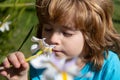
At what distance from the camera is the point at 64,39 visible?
1512mm

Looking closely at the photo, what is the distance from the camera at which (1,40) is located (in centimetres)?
271

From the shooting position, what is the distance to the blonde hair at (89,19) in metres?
1.68

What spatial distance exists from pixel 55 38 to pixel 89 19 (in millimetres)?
335

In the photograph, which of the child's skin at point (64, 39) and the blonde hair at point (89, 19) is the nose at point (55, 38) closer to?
the child's skin at point (64, 39)

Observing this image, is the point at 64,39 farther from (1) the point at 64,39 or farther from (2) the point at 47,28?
(2) the point at 47,28

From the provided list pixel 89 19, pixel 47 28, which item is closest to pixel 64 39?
pixel 47 28

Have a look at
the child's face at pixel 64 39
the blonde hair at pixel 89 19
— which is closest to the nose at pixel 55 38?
the child's face at pixel 64 39

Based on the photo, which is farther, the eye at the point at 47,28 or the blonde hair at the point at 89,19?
the blonde hair at the point at 89,19

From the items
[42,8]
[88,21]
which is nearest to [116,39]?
[88,21]

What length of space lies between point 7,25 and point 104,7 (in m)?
0.69

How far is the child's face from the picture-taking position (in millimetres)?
1480

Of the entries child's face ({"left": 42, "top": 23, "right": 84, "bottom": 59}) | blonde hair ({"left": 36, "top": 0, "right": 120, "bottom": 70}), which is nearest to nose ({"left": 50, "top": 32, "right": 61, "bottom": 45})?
child's face ({"left": 42, "top": 23, "right": 84, "bottom": 59})

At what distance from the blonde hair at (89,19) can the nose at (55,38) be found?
4.7 inches

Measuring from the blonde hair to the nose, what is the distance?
119 millimetres
